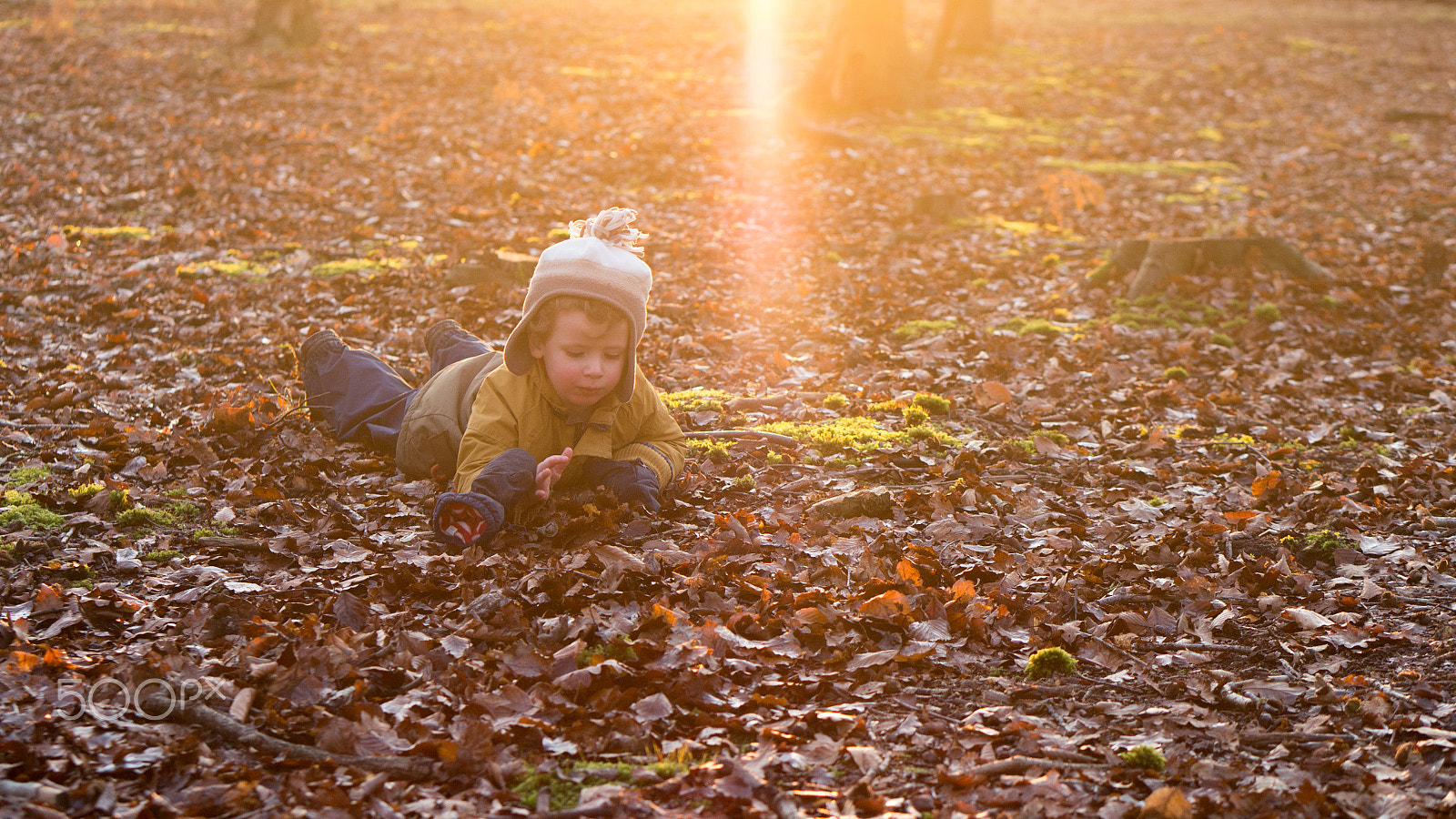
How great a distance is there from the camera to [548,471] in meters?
4.24

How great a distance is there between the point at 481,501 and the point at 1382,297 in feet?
28.2

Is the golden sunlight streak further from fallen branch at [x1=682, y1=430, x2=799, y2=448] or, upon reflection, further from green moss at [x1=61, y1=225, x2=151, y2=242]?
fallen branch at [x1=682, y1=430, x2=799, y2=448]

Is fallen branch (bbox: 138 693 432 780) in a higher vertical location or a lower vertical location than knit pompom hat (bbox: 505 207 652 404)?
lower

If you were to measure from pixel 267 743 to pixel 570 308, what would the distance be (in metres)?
2.10

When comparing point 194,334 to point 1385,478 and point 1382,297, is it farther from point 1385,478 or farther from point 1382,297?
point 1382,297

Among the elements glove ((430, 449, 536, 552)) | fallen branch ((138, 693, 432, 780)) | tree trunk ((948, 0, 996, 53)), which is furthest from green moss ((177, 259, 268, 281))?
tree trunk ((948, 0, 996, 53))

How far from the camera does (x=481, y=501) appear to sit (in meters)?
4.02

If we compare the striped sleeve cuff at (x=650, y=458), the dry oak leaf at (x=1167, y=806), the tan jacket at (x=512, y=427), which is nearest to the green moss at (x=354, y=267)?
the tan jacket at (x=512, y=427)

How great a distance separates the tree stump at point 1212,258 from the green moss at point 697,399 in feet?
15.1

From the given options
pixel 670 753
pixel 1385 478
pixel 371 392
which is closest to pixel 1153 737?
pixel 670 753

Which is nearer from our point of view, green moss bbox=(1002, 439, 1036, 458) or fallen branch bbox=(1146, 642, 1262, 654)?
fallen branch bbox=(1146, 642, 1262, 654)

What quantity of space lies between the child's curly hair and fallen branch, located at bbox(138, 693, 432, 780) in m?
1.97

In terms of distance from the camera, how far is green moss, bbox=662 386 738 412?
6266 millimetres

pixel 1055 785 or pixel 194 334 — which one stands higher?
pixel 194 334
